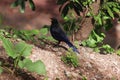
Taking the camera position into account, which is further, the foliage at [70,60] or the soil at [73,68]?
the foliage at [70,60]

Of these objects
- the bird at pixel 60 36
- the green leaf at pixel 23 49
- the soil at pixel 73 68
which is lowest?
the soil at pixel 73 68

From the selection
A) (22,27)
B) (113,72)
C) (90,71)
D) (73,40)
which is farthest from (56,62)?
(22,27)

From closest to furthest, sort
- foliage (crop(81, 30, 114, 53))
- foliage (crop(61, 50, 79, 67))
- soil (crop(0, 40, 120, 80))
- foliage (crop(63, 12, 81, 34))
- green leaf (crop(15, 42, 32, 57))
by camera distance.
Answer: green leaf (crop(15, 42, 32, 57)) → soil (crop(0, 40, 120, 80)) → foliage (crop(61, 50, 79, 67)) → foliage (crop(81, 30, 114, 53)) → foliage (crop(63, 12, 81, 34))

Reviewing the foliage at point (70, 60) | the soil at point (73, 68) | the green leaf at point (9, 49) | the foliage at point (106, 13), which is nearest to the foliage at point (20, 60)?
the green leaf at point (9, 49)

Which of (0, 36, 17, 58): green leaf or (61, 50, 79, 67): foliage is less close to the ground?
(0, 36, 17, 58): green leaf

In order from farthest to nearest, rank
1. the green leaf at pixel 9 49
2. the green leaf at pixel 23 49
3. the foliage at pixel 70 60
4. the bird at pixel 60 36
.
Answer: the bird at pixel 60 36 → the foliage at pixel 70 60 → the green leaf at pixel 23 49 → the green leaf at pixel 9 49

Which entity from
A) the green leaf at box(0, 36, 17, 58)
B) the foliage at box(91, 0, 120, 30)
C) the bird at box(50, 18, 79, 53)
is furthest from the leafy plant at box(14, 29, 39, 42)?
the green leaf at box(0, 36, 17, 58)

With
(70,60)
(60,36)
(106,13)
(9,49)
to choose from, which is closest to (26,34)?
(60,36)

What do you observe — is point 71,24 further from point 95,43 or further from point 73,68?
point 73,68

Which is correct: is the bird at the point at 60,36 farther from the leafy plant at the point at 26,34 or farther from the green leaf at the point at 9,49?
the green leaf at the point at 9,49

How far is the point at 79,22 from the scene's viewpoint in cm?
738

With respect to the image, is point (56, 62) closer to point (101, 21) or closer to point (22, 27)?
point (101, 21)

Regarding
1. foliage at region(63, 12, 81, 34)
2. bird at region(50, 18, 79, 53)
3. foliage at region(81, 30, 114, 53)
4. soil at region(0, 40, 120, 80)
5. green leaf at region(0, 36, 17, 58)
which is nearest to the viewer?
green leaf at region(0, 36, 17, 58)

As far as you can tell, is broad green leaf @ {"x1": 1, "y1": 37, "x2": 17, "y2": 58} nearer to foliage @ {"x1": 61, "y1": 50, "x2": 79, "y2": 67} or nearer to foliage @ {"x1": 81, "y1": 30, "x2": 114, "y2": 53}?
foliage @ {"x1": 61, "y1": 50, "x2": 79, "y2": 67}
